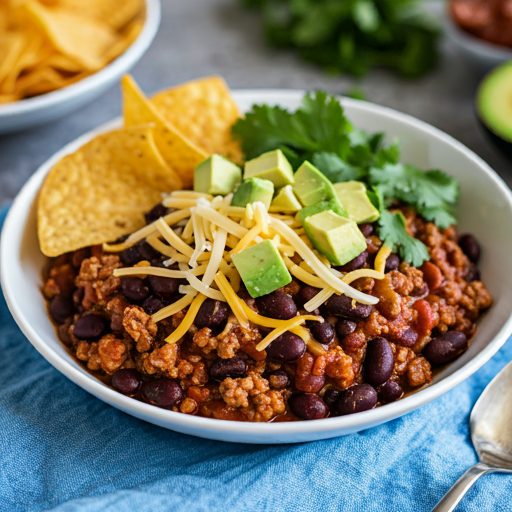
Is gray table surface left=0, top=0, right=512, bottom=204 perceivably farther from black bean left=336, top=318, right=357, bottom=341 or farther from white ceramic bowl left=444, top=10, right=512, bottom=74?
black bean left=336, top=318, right=357, bottom=341

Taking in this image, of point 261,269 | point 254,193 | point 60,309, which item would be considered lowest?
point 60,309

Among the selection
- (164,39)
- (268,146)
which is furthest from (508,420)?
(164,39)

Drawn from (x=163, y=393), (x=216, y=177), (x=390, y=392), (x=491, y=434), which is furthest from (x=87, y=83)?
(x=491, y=434)

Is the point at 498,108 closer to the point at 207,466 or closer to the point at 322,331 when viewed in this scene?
the point at 322,331

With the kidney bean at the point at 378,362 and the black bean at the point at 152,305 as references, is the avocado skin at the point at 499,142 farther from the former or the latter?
the black bean at the point at 152,305

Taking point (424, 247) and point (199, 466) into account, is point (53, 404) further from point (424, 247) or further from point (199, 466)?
point (424, 247)
